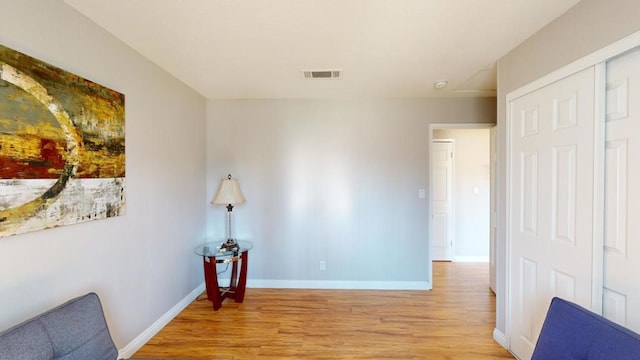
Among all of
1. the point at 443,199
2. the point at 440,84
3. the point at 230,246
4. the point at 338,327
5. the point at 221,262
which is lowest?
the point at 338,327

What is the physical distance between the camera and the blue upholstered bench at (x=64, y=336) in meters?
1.06

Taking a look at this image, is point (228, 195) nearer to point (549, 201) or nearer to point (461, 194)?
point (549, 201)

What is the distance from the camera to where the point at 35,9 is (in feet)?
4.79

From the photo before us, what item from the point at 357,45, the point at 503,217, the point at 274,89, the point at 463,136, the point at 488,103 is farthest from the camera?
the point at 463,136

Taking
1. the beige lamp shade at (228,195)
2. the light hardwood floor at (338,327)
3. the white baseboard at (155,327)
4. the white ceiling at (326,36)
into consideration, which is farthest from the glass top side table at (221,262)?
the white ceiling at (326,36)

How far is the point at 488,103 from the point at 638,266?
2.59 metres

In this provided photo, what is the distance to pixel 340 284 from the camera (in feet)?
11.6

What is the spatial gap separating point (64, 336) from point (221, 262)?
166 centimetres

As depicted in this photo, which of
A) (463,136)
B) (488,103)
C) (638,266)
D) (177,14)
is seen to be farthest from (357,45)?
(463,136)

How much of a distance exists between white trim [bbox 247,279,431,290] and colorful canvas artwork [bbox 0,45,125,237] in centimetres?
205

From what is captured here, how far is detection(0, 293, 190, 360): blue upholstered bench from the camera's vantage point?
41.8 inches

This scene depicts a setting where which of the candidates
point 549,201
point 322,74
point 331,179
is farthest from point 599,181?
point 331,179

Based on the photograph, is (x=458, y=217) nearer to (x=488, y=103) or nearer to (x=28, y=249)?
(x=488, y=103)

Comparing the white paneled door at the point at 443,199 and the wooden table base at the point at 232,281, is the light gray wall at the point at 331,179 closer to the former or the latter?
the wooden table base at the point at 232,281
